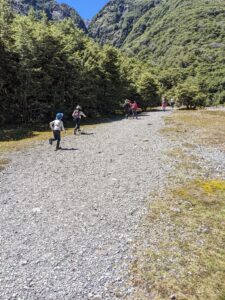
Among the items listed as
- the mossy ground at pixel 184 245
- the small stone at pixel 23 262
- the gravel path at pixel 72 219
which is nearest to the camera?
Result: the mossy ground at pixel 184 245

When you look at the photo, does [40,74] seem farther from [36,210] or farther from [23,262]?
[23,262]

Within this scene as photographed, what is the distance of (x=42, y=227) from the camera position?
13.4m

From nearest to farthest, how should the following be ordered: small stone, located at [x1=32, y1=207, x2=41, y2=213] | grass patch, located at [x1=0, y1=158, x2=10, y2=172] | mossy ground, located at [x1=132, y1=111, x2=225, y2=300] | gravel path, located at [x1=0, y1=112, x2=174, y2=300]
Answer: mossy ground, located at [x1=132, y1=111, x2=225, y2=300]
gravel path, located at [x1=0, y1=112, x2=174, y2=300]
small stone, located at [x1=32, y1=207, x2=41, y2=213]
grass patch, located at [x1=0, y1=158, x2=10, y2=172]

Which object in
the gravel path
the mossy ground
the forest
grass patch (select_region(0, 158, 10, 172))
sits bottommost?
the mossy ground

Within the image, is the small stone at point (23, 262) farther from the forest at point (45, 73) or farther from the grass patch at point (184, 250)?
the forest at point (45, 73)

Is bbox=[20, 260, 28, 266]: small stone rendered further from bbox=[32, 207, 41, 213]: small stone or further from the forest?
the forest

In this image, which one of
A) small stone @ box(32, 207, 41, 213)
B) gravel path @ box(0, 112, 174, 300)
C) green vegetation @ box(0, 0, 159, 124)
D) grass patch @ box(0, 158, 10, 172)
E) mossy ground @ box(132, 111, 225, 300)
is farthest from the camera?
green vegetation @ box(0, 0, 159, 124)

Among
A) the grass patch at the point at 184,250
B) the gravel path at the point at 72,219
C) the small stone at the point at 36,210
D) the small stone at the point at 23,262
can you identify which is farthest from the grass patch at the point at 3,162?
the small stone at the point at 23,262

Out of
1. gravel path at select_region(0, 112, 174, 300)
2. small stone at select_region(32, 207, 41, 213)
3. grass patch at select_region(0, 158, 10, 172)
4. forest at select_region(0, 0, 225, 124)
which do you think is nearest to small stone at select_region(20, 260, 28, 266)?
gravel path at select_region(0, 112, 174, 300)

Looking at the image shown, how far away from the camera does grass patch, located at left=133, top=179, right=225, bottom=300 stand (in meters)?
9.70

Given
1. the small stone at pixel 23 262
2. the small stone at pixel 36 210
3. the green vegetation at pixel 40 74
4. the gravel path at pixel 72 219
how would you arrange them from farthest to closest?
1. the green vegetation at pixel 40 74
2. the small stone at pixel 36 210
3. the small stone at pixel 23 262
4. the gravel path at pixel 72 219

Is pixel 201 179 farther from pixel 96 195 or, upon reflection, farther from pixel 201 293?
pixel 201 293

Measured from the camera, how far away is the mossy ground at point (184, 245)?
31.8ft

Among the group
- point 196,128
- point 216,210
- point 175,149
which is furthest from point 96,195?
point 196,128
